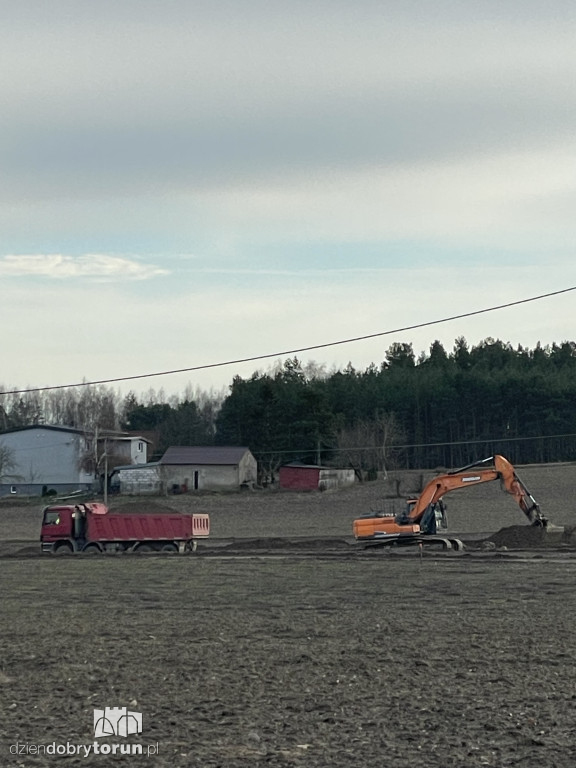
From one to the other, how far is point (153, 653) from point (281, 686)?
347 cm

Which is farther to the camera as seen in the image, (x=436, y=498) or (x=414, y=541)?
(x=436, y=498)

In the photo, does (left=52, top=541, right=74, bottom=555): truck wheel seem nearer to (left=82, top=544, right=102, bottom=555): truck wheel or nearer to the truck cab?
the truck cab

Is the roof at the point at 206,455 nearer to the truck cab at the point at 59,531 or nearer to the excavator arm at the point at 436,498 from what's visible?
the truck cab at the point at 59,531

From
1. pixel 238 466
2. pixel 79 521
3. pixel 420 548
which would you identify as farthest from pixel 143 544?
pixel 238 466

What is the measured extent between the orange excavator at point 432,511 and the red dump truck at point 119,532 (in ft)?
29.2

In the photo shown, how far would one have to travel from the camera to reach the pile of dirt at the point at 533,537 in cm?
4594

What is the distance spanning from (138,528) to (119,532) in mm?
882

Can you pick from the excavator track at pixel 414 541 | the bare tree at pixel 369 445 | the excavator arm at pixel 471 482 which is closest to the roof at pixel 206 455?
the bare tree at pixel 369 445

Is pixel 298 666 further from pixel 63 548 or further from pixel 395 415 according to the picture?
pixel 395 415

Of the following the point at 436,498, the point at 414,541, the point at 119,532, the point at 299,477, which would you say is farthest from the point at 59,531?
the point at 299,477

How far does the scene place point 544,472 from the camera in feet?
318

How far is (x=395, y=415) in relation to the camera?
13750 cm

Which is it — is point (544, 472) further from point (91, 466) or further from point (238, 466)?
point (91, 466)

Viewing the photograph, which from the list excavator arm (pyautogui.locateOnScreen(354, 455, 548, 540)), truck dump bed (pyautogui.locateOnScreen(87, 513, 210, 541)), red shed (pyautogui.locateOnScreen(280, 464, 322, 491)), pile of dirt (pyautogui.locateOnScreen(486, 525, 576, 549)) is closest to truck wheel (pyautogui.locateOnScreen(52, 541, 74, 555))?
truck dump bed (pyautogui.locateOnScreen(87, 513, 210, 541))
